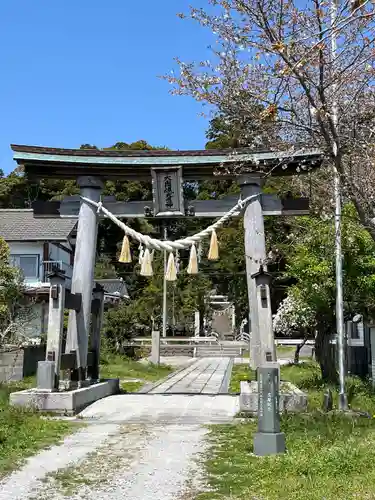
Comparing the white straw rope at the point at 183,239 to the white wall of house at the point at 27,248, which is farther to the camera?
the white wall of house at the point at 27,248

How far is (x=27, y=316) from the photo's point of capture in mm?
22922

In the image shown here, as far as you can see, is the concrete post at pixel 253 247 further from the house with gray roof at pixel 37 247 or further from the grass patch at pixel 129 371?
the house with gray roof at pixel 37 247

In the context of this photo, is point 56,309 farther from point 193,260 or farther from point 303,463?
point 303,463

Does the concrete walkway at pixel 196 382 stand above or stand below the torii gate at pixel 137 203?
below

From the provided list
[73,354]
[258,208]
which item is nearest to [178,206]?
[258,208]

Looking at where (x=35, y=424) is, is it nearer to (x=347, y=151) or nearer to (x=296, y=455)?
(x=296, y=455)

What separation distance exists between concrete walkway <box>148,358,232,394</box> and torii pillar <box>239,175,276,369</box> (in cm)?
505

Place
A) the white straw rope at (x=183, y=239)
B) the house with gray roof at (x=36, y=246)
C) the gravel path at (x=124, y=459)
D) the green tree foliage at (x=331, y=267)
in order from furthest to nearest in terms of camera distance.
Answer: the house with gray roof at (x=36, y=246) → the green tree foliage at (x=331, y=267) → the white straw rope at (x=183, y=239) → the gravel path at (x=124, y=459)

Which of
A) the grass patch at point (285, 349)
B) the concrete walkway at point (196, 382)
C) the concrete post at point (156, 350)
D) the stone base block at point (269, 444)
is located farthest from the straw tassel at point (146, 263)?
the grass patch at point (285, 349)

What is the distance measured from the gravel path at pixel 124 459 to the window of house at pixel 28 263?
23.0m

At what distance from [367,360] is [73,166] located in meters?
11.7

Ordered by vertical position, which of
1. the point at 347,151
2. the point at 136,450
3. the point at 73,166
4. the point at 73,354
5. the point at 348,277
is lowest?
the point at 136,450

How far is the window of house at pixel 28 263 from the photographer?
33.9 m

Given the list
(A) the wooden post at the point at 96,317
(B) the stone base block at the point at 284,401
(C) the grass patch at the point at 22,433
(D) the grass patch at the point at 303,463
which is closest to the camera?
(D) the grass patch at the point at 303,463
